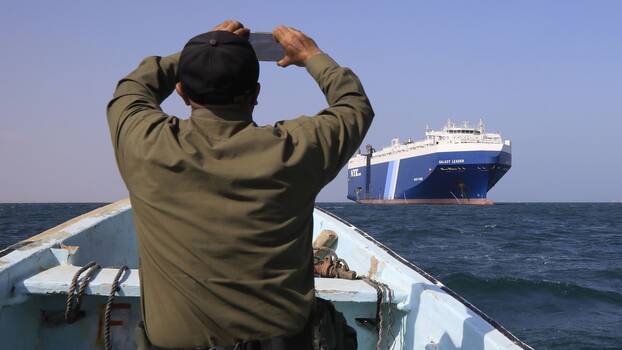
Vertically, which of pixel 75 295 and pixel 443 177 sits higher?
pixel 443 177

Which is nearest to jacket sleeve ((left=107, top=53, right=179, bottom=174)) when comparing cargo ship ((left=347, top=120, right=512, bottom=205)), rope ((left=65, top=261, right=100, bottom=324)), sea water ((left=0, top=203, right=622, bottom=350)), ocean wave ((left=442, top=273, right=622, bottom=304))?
rope ((left=65, top=261, right=100, bottom=324))

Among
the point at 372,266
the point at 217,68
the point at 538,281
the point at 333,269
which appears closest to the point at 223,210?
the point at 217,68

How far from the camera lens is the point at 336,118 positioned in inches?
48.6

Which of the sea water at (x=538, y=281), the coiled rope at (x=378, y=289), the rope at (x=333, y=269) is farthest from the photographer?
the sea water at (x=538, y=281)

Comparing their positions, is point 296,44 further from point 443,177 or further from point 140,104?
point 443,177

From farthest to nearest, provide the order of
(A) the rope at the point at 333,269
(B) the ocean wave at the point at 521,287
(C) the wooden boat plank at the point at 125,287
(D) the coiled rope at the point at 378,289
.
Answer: (B) the ocean wave at the point at 521,287, (A) the rope at the point at 333,269, (D) the coiled rope at the point at 378,289, (C) the wooden boat plank at the point at 125,287

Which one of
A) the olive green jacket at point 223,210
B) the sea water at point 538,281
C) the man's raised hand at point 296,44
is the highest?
the man's raised hand at point 296,44

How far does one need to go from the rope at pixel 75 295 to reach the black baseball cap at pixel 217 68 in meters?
1.71

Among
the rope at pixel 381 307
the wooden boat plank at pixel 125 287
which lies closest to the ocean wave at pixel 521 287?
the rope at pixel 381 307

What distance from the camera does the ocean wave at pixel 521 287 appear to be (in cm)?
774

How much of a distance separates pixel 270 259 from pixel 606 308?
7235 mm

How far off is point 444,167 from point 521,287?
4052 cm

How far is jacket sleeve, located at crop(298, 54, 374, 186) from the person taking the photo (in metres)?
1.20

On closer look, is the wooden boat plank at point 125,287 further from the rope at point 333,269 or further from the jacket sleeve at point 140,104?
the jacket sleeve at point 140,104
